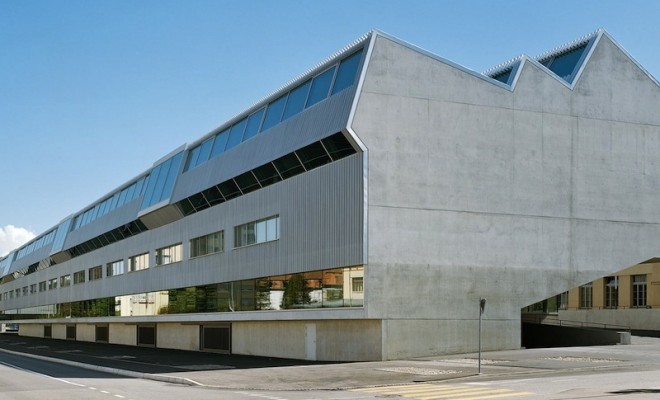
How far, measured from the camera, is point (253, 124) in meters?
45.2

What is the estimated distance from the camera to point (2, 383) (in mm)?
29766

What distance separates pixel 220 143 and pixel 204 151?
119 inches

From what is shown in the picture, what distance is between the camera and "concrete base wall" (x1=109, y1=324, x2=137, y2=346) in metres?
69.4

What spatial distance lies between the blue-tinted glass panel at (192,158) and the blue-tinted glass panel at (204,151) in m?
0.59

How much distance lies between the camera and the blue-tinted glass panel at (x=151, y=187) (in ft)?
200

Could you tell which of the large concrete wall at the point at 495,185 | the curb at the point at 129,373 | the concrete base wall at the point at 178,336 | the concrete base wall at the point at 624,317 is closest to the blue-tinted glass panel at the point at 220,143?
the concrete base wall at the point at 178,336

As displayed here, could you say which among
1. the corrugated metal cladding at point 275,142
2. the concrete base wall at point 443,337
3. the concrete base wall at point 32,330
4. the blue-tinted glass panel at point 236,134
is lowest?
the concrete base wall at point 32,330

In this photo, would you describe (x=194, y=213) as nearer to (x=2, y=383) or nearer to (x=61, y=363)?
(x=61, y=363)

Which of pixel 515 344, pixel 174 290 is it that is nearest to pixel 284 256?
pixel 515 344

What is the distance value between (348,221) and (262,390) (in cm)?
1105

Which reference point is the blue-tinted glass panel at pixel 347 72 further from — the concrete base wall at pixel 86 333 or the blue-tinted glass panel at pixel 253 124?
the concrete base wall at pixel 86 333

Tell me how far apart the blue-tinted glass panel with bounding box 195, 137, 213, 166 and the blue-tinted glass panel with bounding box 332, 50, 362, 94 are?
16.7 meters

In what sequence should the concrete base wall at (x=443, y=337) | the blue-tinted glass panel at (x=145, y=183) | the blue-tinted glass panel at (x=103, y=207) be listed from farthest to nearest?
the blue-tinted glass panel at (x=103, y=207) < the blue-tinted glass panel at (x=145, y=183) < the concrete base wall at (x=443, y=337)

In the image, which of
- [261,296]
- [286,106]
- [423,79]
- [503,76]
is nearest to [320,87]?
[286,106]
